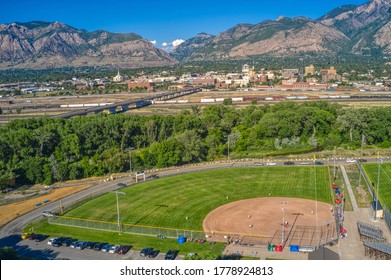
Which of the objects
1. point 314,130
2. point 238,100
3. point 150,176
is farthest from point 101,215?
point 238,100

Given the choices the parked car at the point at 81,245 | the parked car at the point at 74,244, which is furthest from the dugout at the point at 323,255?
the parked car at the point at 74,244

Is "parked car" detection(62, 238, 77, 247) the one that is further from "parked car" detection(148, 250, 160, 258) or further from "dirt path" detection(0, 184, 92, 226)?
"dirt path" detection(0, 184, 92, 226)

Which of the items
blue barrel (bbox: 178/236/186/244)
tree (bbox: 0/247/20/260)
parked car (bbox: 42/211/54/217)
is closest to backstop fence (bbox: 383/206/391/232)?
blue barrel (bbox: 178/236/186/244)

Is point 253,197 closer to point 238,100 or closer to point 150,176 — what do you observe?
point 150,176

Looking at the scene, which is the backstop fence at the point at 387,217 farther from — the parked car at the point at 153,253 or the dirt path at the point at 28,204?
the dirt path at the point at 28,204

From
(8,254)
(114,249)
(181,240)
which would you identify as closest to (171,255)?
(181,240)
